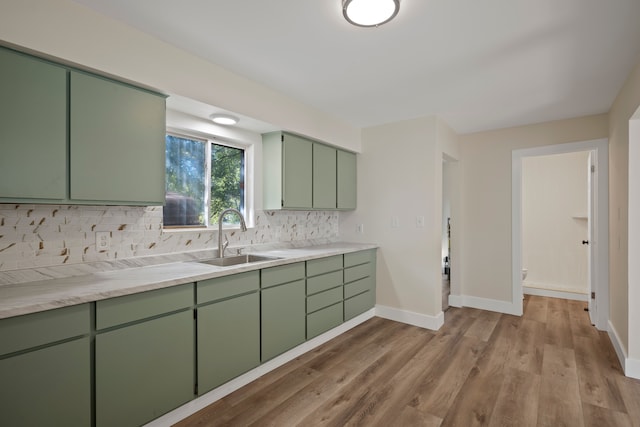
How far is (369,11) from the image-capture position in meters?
1.68

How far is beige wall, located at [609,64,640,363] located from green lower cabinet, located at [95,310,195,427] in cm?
332

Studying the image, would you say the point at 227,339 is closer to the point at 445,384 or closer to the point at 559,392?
the point at 445,384

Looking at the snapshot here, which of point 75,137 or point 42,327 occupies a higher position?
point 75,137

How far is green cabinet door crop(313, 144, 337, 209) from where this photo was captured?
3.57m

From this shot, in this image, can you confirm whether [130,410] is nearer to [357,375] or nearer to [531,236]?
[357,375]

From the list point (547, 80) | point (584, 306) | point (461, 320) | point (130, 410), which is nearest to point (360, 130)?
point (547, 80)

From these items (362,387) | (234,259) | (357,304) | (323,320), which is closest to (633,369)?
(362,387)

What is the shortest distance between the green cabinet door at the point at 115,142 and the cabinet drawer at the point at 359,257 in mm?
1957

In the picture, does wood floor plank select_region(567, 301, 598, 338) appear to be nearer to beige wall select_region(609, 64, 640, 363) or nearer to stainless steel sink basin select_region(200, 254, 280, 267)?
beige wall select_region(609, 64, 640, 363)

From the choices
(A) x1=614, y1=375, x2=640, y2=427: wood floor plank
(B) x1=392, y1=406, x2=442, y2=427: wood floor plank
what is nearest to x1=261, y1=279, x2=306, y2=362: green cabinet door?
(B) x1=392, y1=406, x2=442, y2=427: wood floor plank

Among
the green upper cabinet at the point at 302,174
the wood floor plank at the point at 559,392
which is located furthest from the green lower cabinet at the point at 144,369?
the wood floor plank at the point at 559,392

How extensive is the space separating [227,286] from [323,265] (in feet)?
3.71

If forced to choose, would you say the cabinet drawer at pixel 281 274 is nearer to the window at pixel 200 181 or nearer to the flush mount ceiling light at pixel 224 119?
the window at pixel 200 181

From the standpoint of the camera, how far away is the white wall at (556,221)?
479cm
